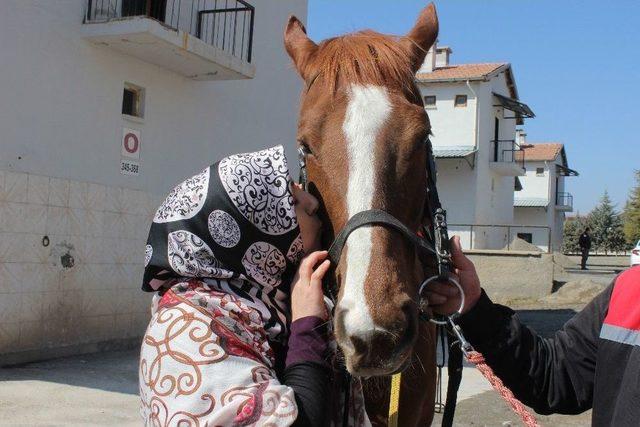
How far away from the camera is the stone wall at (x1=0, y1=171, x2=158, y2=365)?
6930 mm

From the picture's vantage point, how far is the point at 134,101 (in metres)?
8.84

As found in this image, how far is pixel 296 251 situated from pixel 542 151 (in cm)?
4526

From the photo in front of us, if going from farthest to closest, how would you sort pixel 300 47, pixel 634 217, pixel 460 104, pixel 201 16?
pixel 634 217
pixel 460 104
pixel 201 16
pixel 300 47

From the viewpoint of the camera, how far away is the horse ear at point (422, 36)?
2.32 m

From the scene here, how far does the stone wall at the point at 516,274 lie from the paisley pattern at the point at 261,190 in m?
16.2

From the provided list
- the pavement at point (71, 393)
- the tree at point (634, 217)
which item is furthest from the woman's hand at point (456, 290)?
the tree at point (634, 217)

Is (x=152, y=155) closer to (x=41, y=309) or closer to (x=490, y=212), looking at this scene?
(x=41, y=309)

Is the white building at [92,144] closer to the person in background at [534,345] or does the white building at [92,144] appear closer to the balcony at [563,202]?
the person in background at [534,345]

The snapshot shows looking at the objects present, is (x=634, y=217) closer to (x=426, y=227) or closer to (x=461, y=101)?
(x=461, y=101)

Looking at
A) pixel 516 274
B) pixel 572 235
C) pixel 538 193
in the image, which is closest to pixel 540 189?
pixel 538 193

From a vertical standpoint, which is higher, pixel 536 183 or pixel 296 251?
pixel 536 183

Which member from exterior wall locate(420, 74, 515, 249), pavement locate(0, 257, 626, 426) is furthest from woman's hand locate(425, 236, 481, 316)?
exterior wall locate(420, 74, 515, 249)

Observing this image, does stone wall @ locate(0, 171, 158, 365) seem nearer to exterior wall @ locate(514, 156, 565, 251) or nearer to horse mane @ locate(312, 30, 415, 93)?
horse mane @ locate(312, 30, 415, 93)

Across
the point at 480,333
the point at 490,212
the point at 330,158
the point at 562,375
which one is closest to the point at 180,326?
the point at 330,158
